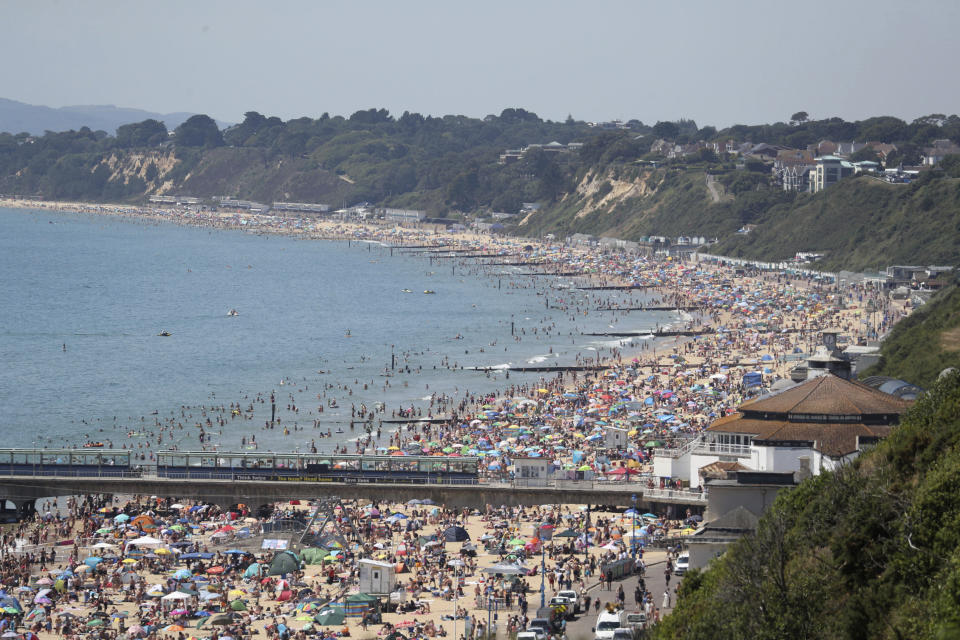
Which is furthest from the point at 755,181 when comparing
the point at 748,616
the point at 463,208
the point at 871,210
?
the point at 748,616

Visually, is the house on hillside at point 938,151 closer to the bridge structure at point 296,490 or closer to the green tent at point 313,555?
the bridge structure at point 296,490

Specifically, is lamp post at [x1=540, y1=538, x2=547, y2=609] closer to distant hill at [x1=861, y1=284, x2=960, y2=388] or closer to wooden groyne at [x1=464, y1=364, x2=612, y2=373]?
distant hill at [x1=861, y1=284, x2=960, y2=388]

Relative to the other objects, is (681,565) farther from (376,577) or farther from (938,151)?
(938,151)

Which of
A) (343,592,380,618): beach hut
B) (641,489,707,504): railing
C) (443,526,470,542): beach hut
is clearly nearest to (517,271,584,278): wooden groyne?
(641,489,707,504): railing

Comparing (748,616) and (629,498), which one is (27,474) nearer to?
(629,498)

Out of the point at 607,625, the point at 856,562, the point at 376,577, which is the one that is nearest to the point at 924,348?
the point at 376,577

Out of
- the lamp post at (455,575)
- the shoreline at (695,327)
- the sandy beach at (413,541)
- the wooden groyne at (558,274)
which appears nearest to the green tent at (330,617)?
the sandy beach at (413,541)
